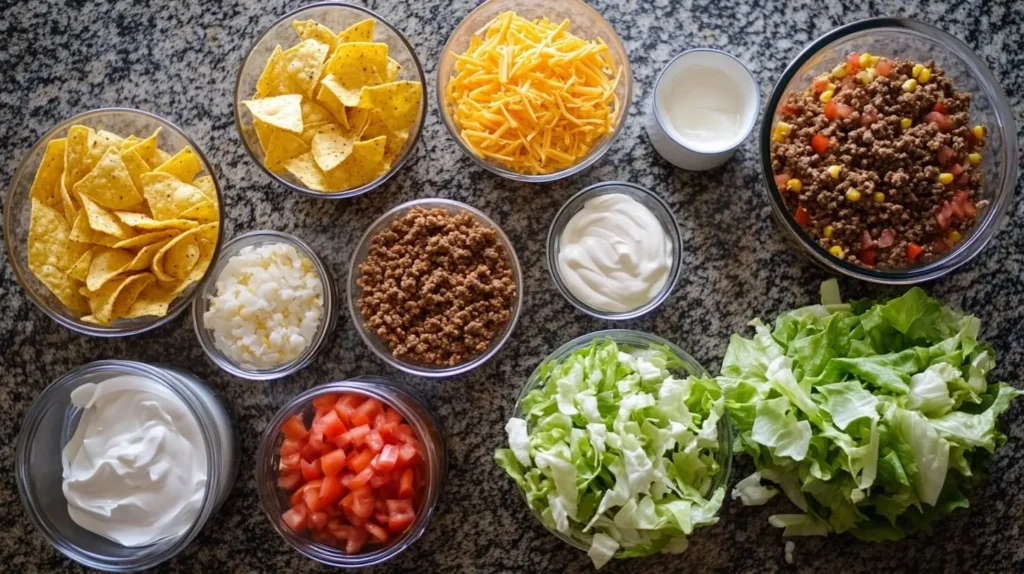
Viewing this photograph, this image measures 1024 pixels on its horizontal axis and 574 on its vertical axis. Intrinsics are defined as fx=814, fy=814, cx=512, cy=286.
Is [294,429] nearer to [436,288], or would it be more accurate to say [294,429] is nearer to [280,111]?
[436,288]

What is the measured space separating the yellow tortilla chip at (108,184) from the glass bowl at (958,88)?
1.33 m

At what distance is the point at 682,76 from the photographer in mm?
1817

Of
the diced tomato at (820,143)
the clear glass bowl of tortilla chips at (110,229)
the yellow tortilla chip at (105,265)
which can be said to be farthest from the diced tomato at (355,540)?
Answer: the diced tomato at (820,143)

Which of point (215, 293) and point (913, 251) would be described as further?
point (215, 293)

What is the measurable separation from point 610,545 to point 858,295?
0.84m

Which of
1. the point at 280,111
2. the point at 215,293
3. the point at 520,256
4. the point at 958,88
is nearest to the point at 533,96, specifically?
the point at 520,256

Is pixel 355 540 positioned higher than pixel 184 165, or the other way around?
pixel 184 165

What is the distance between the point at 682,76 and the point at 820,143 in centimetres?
33

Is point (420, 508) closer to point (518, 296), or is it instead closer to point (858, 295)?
point (518, 296)

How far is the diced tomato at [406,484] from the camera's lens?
171 centimetres

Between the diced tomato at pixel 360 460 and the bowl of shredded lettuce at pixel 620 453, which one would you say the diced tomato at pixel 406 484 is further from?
the bowl of shredded lettuce at pixel 620 453

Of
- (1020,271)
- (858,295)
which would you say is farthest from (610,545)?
(1020,271)

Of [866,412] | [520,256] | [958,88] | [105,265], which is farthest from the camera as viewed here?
[520,256]

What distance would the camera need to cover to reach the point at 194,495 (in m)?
1.72
